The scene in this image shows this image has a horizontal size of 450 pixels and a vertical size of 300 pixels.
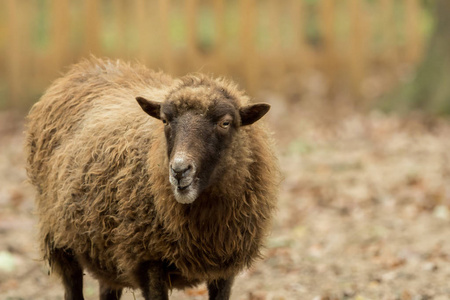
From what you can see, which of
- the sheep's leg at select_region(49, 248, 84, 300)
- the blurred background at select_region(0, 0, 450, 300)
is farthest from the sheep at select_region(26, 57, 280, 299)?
the blurred background at select_region(0, 0, 450, 300)

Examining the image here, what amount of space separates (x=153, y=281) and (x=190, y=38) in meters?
9.42

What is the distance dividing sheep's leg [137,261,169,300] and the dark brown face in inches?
27.7

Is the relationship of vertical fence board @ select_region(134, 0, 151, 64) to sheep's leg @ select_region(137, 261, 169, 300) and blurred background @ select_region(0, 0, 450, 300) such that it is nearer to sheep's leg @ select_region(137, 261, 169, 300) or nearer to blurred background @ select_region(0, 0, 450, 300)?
blurred background @ select_region(0, 0, 450, 300)

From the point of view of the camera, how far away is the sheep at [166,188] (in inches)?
190

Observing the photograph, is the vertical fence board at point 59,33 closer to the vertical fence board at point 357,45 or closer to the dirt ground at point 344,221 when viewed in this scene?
the dirt ground at point 344,221

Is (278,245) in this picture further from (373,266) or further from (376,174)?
→ (376,174)

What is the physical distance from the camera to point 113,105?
5.74m

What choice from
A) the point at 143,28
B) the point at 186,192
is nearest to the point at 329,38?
the point at 143,28

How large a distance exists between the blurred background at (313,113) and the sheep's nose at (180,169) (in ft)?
7.41

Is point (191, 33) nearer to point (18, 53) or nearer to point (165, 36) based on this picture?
point (165, 36)

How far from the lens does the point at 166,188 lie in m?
4.94

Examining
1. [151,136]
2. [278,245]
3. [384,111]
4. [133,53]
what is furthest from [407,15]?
[151,136]

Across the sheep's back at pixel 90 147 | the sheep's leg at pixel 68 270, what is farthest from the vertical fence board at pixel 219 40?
the sheep's leg at pixel 68 270

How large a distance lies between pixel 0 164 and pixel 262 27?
7853 mm
